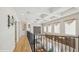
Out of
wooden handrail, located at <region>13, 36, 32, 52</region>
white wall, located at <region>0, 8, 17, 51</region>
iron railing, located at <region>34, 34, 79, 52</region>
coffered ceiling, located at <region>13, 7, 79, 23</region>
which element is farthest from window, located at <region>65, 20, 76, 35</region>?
white wall, located at <region>0, 8, 17, 51</region>

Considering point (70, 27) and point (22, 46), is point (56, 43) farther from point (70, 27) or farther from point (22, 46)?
point (22, 46)

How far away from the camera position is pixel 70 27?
2020 millimetres

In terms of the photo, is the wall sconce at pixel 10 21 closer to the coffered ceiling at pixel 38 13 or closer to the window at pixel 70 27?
the coffered ceiling at pixel 38 13

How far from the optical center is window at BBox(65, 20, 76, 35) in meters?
1.99

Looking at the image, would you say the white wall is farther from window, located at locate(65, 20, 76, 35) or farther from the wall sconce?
window, located at locate(65, 20, 76, 35)

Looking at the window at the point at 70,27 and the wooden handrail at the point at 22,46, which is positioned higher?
the window at the point at 70,27

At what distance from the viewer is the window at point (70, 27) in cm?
199

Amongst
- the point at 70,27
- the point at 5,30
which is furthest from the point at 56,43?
the point at 5,30

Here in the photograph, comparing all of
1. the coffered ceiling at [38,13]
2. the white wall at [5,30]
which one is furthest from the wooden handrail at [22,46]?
the coffered ceiling at [38,13]

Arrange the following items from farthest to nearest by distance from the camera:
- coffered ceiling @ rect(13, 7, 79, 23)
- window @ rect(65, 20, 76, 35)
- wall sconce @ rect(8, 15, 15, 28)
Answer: wall sconce @ rect(8, 15, 15, 28)
coffered ceiling @ rect(13, 7, 79, 23)
window @ rect(65, 20, 76, 35)

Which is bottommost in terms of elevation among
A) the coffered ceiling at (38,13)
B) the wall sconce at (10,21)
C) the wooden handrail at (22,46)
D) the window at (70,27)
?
the wooden handrail at (22,46)
